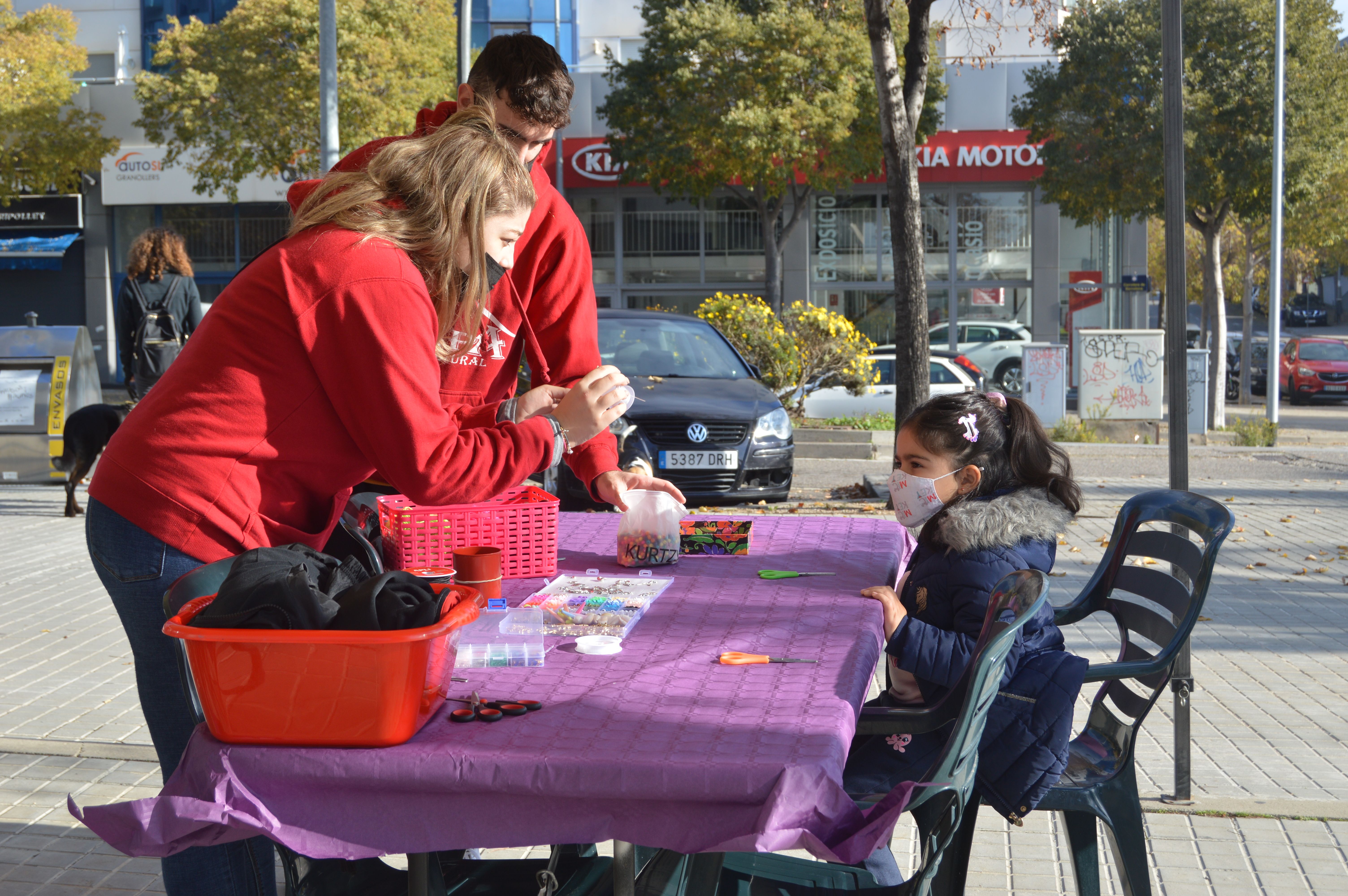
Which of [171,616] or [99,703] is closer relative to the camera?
[171,616]

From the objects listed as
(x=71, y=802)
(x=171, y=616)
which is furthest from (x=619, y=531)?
(x=71, y=802)

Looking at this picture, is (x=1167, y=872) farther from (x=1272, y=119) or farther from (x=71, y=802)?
(x=1272, y=119)

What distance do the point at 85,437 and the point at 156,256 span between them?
153cm

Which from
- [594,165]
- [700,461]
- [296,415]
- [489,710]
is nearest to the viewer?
[489,710]

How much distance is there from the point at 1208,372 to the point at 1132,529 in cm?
1531

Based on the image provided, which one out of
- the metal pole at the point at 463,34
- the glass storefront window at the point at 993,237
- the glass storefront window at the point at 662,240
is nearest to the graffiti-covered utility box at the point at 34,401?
the metal pole at the point at 463,34

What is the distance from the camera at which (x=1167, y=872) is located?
3.32m

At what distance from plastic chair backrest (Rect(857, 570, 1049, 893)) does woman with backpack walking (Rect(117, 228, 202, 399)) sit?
844 centimetres

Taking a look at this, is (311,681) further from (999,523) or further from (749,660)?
(999,523)

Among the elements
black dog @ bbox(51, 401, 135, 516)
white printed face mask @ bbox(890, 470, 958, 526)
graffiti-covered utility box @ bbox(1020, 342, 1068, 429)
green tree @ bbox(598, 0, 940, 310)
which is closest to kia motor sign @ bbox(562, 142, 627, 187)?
green tree @ bbox(598, 0, 940, 310)

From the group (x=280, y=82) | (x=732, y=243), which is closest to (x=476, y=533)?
(x=280, y=82)

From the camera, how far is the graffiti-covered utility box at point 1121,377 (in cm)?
1661

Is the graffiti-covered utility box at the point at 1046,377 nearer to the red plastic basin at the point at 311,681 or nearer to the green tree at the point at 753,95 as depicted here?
the green tree at the point at 753,95

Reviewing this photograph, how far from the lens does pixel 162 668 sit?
88.3 inches
